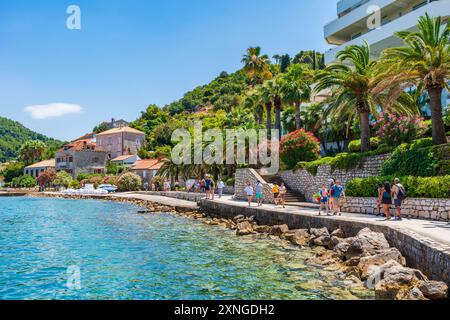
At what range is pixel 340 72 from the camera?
25172 millimetres

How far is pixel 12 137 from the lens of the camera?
160 m

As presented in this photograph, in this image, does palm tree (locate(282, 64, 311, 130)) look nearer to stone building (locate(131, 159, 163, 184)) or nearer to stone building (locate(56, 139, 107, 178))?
stone building (locate(131, 159, 163, 184))

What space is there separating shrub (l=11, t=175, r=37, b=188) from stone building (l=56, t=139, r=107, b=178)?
6330mm

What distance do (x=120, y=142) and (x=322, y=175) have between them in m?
70.2

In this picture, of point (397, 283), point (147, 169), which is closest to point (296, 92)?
point (397, 283)

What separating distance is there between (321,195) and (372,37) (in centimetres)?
2323

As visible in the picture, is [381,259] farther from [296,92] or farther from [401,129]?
[296,92]

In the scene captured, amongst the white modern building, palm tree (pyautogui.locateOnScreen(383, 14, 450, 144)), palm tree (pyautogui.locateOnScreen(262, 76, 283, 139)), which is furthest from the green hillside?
palm tree (pyautogui.locateOnScreen(383, 14, 450, 144))

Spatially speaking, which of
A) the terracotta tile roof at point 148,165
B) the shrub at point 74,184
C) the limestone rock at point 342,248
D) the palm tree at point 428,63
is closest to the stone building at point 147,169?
the terracotta tile roof at point 148,165

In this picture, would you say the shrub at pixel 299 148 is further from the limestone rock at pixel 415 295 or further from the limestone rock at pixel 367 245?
the limestone rock at pixel 415 295
